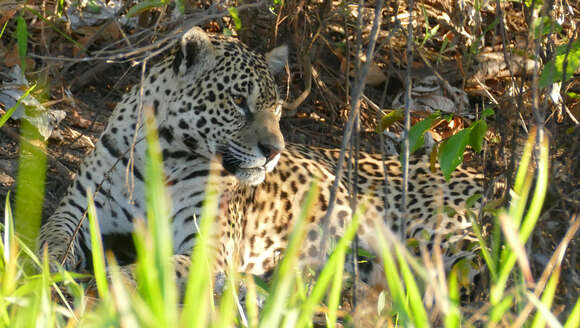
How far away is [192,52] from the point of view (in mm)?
4848

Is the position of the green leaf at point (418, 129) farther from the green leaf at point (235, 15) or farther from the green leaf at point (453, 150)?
the green leaf at point (235, 15)

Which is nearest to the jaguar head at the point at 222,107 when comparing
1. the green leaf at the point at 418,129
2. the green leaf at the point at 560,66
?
the green leaf at the point at 418,129

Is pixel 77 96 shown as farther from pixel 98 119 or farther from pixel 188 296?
pixel 188 296

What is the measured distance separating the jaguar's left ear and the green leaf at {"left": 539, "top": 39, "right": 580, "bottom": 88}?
87.1 inches

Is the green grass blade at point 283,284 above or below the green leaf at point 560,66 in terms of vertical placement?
below

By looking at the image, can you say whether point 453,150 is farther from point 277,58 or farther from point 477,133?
point 277,58

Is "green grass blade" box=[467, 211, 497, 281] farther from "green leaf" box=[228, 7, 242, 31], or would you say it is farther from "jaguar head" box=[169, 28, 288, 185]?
"jaguar head" box=[169, 28, 288, 185]

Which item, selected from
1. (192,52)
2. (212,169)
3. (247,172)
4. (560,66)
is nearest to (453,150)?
(560,66)

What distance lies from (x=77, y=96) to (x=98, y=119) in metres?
0.32

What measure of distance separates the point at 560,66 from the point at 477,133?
1.62 feet

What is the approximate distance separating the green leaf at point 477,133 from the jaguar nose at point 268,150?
1.24m

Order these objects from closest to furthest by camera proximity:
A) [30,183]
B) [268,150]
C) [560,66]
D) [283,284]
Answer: [283,284], [560,66], [268,150], [30,183]

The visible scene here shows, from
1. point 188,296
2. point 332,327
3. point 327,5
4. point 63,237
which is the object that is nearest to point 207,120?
point 63,237

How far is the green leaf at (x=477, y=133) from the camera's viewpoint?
11.9ft
